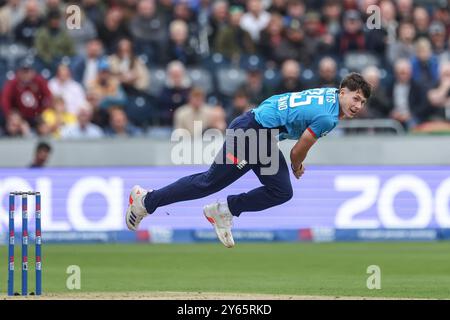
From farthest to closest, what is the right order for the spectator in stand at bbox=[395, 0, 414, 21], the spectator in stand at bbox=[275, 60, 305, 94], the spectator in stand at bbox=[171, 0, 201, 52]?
1. the spectator in stand at bbox=[395, 0, 414, 21]
2. the spectator in stand at bbox=[171, 0, 201, 52]
3. the spectator in stand at bbox=[275, 60, 305, 94]

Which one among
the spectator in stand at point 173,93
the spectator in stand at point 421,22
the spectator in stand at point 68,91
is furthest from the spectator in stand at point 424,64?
the spectator in stand at point 68,91

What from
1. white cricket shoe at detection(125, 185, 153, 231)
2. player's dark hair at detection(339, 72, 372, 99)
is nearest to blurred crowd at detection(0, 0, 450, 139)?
white cricket shoe at detection(125, 185, 153, 231)

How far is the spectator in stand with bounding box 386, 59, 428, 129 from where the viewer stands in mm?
21312

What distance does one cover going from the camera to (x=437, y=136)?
20047 mm

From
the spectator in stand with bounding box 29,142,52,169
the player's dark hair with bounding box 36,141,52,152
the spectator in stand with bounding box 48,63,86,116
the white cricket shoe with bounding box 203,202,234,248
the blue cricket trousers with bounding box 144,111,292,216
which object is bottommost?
the white cricket shoe with bounding box 203,202,234,248

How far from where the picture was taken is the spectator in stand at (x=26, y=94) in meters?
20.5

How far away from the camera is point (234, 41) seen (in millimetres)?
22094

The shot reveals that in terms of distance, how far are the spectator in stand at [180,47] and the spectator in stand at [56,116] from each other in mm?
2102

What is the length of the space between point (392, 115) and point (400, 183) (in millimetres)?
2250

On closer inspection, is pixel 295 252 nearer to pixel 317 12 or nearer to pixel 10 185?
pixel 10 185

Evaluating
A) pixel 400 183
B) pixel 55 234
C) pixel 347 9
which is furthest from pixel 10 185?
pixel 347 9

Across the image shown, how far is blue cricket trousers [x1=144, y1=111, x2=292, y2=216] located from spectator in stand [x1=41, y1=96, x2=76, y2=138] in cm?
753

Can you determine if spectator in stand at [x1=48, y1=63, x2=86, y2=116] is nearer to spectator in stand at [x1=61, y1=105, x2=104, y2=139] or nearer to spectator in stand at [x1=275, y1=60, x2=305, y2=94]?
spectator in stand at [x1=61, y1=105, x2=104, y2=139]

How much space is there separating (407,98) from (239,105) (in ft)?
10.1
